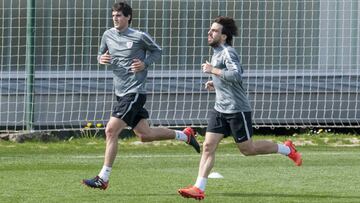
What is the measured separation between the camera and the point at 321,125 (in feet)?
60.9

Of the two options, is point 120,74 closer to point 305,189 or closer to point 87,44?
point 305,189

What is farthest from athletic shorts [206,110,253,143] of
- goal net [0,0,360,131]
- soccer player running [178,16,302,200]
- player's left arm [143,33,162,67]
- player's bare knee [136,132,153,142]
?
goal net [0,0,360,131]

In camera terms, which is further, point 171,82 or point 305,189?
point 171,82

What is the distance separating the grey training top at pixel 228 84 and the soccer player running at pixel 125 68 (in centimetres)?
93

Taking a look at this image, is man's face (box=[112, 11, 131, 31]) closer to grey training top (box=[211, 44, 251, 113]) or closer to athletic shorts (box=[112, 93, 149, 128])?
athletic shorts (box=[112, 93, 149, 128])

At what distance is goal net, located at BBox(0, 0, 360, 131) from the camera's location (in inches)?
709

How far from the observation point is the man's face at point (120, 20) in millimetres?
11375

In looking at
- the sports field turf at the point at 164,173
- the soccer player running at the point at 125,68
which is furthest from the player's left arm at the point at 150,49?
the sports field turf at the point at 164,173

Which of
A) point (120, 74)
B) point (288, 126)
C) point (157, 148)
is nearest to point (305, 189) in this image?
point (120, 74)

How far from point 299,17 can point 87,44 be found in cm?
339

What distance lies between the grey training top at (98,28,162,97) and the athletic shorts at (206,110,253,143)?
961 millimetres

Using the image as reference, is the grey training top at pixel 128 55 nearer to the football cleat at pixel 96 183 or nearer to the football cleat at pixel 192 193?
the football cleat at pixel 96 183

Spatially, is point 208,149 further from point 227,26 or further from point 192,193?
point 227,26

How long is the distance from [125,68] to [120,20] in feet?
1.53
